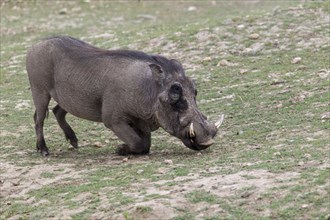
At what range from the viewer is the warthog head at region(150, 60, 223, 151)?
784cm

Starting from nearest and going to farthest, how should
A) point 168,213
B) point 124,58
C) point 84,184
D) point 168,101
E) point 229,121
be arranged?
1. point 168,213
2. point 84,184
3. point 168,101
4. point 124,58
5. point 229,121

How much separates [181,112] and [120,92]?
2.22 ft

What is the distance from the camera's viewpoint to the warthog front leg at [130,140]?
8180 mm

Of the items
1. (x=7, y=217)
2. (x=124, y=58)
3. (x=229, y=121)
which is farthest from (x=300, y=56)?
(x=7, y=217)

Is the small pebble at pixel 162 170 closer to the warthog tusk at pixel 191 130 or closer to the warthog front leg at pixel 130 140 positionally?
the warthog tusk at pixel 191 130

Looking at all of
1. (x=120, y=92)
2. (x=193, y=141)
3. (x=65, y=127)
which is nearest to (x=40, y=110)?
(x=65, y=127)

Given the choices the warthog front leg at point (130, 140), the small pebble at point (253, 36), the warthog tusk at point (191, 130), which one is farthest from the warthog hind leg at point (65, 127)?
the small pebble at point (253, 36)

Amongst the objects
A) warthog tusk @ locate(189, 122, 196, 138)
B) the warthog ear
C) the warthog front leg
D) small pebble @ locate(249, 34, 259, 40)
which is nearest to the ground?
small pebble @ locate(249, 34, 259, 40)

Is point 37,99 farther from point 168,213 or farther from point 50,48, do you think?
point 168,213

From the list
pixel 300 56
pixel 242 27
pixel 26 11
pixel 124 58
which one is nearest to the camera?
pixel 124 58

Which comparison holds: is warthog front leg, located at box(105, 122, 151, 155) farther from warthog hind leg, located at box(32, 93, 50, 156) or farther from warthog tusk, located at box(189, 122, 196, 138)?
warthog hind leg, located at box(32, 93, 50, 156)

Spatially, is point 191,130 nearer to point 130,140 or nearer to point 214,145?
point 214,145

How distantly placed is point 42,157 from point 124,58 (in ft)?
4.24

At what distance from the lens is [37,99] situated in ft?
29.6
